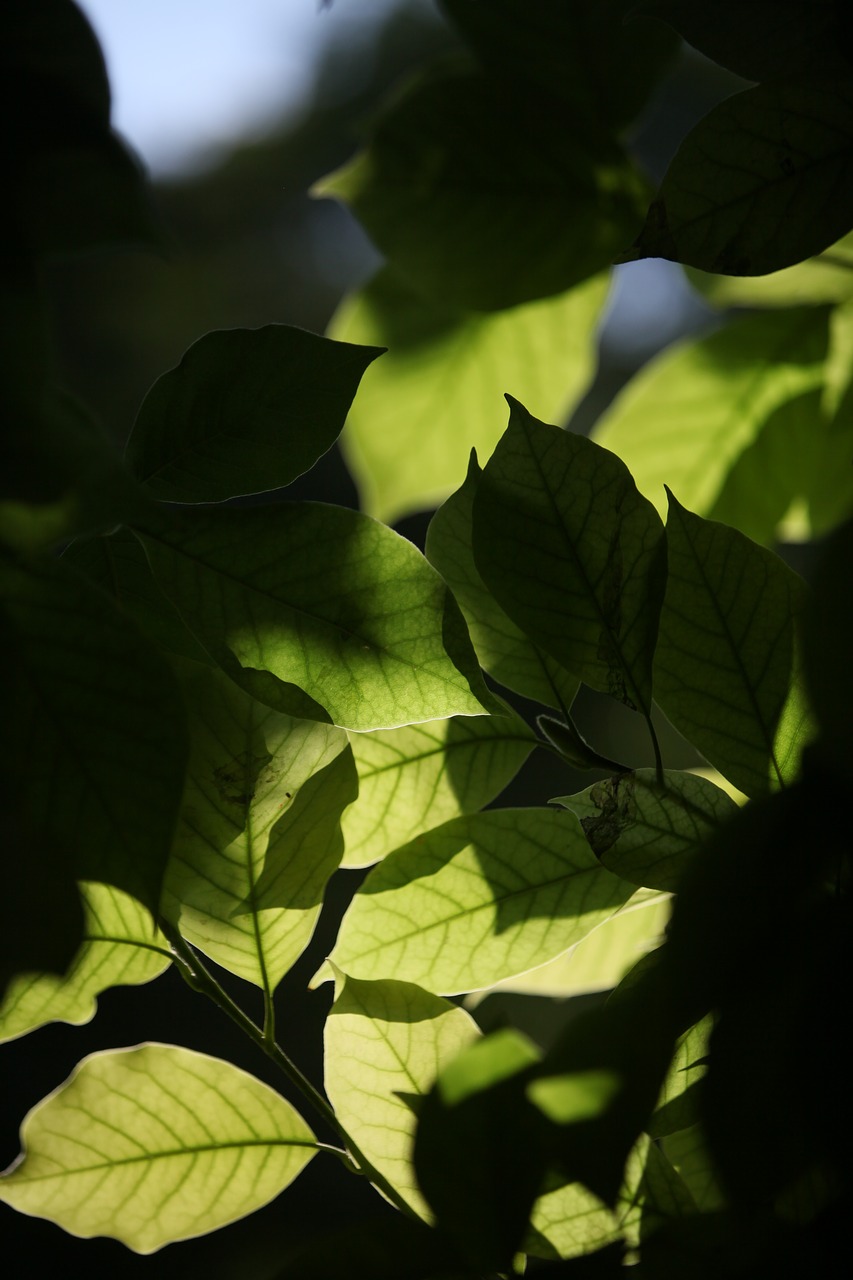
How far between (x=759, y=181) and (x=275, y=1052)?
1.13 ft

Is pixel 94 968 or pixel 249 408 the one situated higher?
pixel 249 408

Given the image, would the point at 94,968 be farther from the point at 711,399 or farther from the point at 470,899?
the point at 711,399

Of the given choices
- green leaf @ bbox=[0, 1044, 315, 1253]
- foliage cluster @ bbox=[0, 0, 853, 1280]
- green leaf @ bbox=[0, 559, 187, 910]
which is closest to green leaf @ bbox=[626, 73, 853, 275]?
foliage cluster @ bbox=[0, 0, 853, 1280]

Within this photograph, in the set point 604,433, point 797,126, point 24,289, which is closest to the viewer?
point 24,289

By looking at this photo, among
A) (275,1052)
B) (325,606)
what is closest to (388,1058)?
(275,1052)

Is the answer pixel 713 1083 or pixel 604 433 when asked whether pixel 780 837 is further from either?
pixel 604 433

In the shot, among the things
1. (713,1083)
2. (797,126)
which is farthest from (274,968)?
(797,126)

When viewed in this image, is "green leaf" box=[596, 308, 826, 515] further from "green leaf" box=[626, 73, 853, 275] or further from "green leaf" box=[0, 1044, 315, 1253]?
"green leaf" box=[0, 1044, 315, 1253]

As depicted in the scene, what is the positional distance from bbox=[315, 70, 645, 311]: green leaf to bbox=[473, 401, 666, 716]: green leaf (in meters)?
0.24

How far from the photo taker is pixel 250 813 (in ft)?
1.06

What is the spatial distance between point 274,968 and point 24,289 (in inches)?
9.4

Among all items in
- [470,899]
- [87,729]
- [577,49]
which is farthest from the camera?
[577,49]

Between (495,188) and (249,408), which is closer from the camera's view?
(249,408)

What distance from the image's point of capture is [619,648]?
1.00 ft
